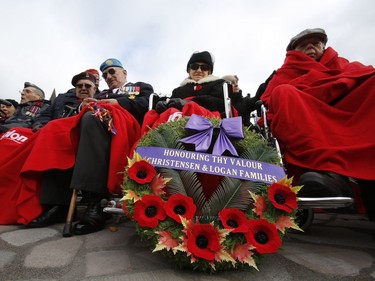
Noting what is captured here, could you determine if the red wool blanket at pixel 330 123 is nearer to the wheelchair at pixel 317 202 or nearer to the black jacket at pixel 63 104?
the wheelchair at pixel 317 202

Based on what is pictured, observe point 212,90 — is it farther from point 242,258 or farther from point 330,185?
point 242,258

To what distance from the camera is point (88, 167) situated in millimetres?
1751

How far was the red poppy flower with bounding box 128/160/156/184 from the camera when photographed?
4.02 feet

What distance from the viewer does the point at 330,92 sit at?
1871mm

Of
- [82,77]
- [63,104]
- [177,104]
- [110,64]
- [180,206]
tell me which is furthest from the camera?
[110,64]

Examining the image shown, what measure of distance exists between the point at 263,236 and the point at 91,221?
115 centimetres

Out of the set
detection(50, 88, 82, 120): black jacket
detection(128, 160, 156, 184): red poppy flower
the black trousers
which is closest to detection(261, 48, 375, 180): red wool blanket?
detection(128, 160, 156, 184): red poppy flower

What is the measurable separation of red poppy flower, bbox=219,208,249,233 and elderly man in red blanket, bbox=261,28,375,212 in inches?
Answer: 18.5

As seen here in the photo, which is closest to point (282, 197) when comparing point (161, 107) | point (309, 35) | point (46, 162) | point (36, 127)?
point (161, 107)

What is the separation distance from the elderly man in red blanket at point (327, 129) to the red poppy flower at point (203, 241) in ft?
2.09

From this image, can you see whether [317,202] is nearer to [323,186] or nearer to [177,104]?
[323,186]

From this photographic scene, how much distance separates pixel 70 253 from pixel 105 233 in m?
0.42

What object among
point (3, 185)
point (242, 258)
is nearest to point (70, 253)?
point (242, 258)

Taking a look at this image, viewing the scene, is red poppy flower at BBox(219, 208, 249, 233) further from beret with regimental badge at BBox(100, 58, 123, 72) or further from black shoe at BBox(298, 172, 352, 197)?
beret with regimental badge at BBox(100, 58, 123, 72)
